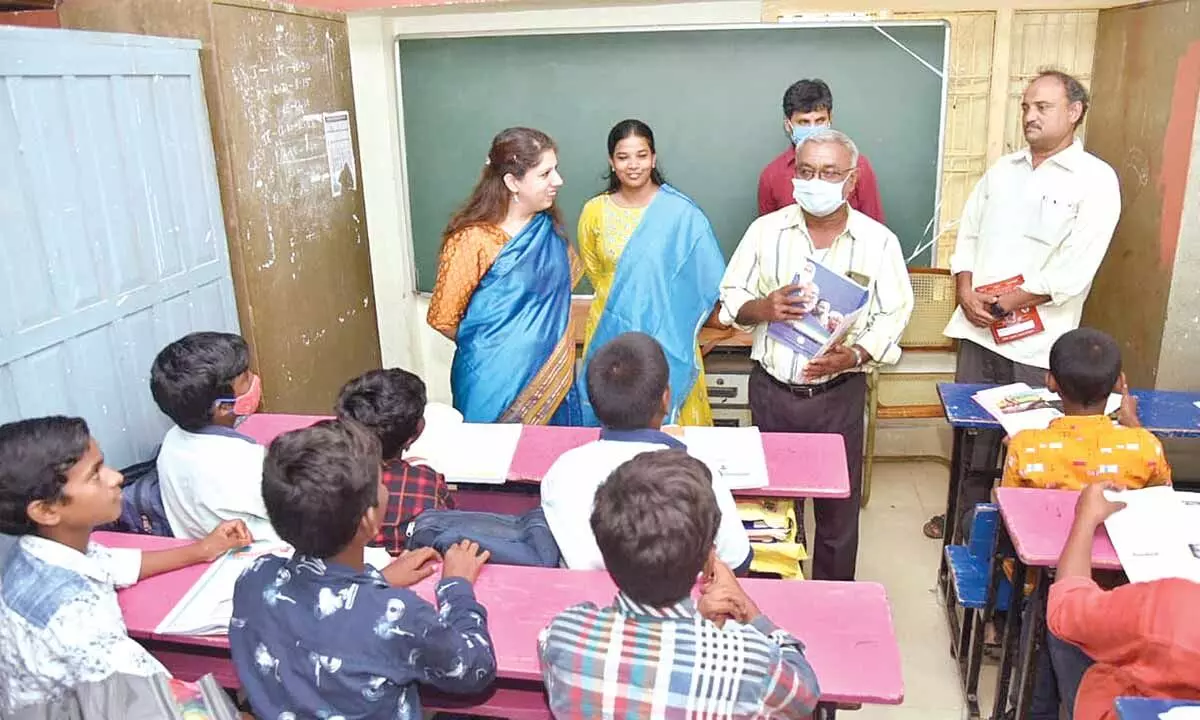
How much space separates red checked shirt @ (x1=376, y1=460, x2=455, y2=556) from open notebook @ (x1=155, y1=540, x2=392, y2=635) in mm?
39

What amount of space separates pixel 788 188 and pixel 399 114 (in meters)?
1.78

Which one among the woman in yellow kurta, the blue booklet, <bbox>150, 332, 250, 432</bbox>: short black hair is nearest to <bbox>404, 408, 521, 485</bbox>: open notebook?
<bbox>150, 332, 250, 432</bbox>: short black hair

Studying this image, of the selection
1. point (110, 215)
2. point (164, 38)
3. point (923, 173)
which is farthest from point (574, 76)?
point (110, 215)

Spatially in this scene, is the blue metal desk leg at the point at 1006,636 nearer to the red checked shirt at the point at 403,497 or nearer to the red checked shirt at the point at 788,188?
the red checked shirt at the point at 403,497

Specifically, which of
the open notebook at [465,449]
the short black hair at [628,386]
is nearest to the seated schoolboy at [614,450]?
the short black hair at [628,386]

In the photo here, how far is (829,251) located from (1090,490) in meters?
1.06

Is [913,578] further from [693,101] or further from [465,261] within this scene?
[693,101]

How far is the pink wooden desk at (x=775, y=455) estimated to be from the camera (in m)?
2.15

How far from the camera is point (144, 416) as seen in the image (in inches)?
98.5

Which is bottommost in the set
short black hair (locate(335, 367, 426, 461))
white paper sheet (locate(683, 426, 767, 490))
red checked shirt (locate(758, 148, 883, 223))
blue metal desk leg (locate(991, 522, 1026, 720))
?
blue metal desk leg (locate(991, 522, 1026, 720))

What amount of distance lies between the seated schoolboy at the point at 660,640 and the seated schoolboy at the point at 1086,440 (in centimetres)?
115

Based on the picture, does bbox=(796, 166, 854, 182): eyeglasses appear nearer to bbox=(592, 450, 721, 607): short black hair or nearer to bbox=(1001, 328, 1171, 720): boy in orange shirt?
bbox=(1001, 328, 1171, 720): boy in orange shirt

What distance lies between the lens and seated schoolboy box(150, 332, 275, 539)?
2051mm

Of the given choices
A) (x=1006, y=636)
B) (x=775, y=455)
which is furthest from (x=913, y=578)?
(x=775, y=455)
